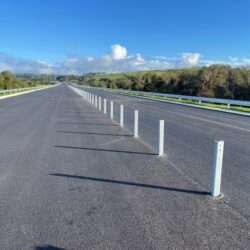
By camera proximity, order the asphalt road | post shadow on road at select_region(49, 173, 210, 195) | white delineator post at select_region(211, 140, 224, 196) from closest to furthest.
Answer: the asphalt road → white delineator post at select_region(211, 140, 224, 196) → post shadow on road at select_region(49, 173, 210, 195)

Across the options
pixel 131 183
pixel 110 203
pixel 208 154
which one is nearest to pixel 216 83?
pixel 208 154

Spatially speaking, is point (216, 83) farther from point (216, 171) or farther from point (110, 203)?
point (110, 203)

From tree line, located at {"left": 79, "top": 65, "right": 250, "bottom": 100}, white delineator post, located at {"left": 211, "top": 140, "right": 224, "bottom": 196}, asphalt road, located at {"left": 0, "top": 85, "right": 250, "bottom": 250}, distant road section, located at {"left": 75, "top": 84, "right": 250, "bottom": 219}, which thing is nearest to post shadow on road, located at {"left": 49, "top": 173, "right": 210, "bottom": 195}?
asphalt road, located at {"left": 0, "top": 85, "right": 250, "bottom": 250}

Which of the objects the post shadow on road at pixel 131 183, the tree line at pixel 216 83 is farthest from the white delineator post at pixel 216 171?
the tree line at pixel 216 83

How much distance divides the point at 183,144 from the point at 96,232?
6.06 meters

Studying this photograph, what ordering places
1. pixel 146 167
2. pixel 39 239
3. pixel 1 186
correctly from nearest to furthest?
pixel 39 239 < pixel 1 186 < pixel 146 167

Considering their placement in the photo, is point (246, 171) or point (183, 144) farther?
point (183, 144)

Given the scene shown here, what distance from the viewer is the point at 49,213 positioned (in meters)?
4.20

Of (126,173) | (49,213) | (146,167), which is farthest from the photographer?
(146,167)

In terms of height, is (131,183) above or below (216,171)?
below

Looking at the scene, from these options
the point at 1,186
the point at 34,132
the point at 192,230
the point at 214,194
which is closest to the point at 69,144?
the point at 34,132

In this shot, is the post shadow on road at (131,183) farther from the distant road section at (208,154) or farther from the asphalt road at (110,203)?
the distant road section at (208,154)

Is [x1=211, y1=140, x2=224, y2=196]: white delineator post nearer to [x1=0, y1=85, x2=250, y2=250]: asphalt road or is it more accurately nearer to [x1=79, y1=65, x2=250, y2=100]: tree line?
[x1=0, y1=85, x2=250, y2=250]: asphalt road

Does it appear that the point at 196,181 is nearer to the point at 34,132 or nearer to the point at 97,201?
the point at 97,201
